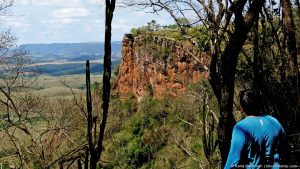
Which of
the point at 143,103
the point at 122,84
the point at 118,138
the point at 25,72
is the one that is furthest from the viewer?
the point at 122,84

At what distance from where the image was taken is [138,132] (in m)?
49.1

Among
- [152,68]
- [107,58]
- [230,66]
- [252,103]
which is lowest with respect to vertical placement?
[152,68]

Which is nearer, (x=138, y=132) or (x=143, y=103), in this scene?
(x=138, y=132)

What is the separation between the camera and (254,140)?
9.46 ft

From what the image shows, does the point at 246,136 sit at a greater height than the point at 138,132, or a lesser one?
greater

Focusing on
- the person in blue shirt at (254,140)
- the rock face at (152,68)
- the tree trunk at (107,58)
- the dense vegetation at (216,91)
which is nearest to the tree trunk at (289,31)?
the dense vegetation at (216,91)

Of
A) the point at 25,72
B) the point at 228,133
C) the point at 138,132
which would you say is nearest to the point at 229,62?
the point at 228,133

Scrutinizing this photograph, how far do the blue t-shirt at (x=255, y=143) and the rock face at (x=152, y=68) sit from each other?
44783 millimetres

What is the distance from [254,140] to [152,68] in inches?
2261

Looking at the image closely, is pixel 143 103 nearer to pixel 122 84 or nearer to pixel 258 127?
pixel 122 84

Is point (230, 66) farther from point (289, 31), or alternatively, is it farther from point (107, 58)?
point (107, 58)

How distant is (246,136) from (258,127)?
11 centimetres

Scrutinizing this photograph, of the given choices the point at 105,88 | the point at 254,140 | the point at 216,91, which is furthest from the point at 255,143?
the point at 216,91

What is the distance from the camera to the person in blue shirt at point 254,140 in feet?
9.46
